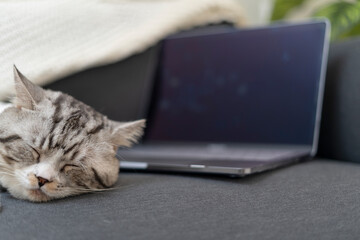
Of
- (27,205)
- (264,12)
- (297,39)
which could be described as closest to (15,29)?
(27,205)

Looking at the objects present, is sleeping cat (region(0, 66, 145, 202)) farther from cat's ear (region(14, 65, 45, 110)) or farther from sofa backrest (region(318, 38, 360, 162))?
sofa backrest (region(318, 38, 360, 162))

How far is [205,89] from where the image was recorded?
1.33 m

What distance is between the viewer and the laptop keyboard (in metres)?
1.02

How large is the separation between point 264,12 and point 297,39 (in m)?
1.01

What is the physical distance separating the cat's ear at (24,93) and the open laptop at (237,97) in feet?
1.00

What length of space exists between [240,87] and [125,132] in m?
0.51

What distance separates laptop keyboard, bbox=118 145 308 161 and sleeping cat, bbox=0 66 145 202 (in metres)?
0.18

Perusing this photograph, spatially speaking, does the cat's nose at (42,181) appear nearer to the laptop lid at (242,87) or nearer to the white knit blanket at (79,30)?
the white knit blanket at (79,30)

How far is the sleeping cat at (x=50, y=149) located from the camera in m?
0.73

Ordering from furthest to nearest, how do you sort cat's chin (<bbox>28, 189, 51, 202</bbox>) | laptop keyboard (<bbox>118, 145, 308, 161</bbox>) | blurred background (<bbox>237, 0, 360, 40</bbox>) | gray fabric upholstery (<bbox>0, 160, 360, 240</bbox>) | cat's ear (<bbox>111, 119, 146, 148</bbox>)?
blurred background (<bbox>237, 0, 360, 40</bbox>), laptop keyboard (<bbox>118, 145, 308, 161</bbox>), cat's ear (<bbox>111, 119, 146, 148</bbox>), cat's chin (<bbox>28, 189, 51, 202</bbox>), gray fabric upholstery (<bbox>0, 160, 360, 240</bbox>)

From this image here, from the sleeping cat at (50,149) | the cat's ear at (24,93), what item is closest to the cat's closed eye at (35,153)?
the sleeping cat at (50,149)

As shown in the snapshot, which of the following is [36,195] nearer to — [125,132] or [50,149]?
[50,149]

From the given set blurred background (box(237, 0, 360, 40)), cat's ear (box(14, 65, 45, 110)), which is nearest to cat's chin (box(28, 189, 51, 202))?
cat's ear (box(14, 65, 45, 110))

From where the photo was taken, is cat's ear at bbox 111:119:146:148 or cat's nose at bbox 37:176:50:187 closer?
cat's nose at bbox 37:176:50:187
